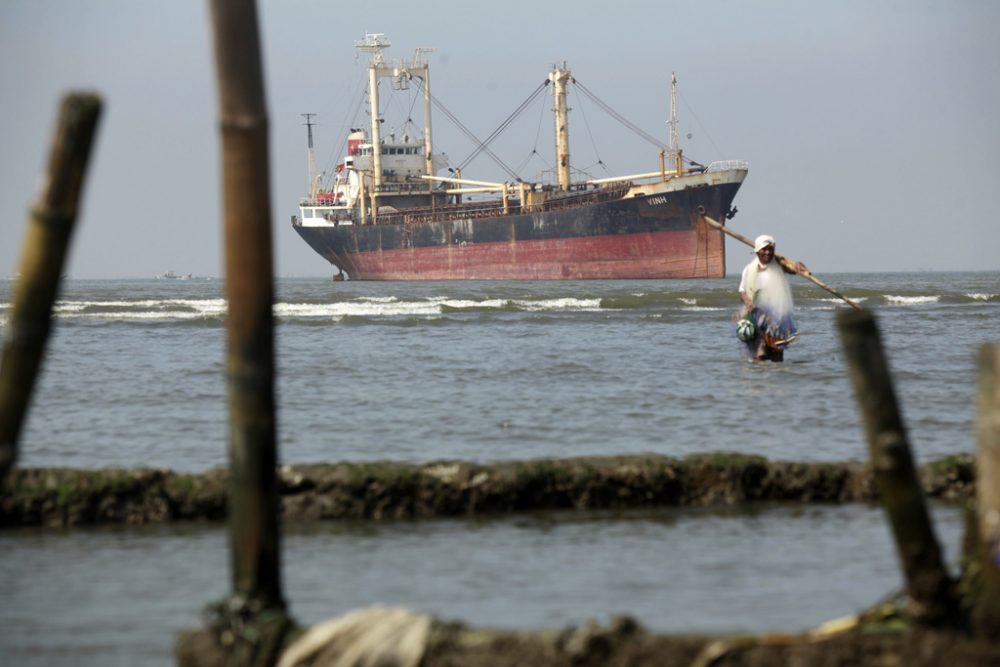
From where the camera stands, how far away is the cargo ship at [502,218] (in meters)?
58.7

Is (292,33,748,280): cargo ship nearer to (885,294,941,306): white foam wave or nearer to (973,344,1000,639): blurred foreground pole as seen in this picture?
(885,294,941,306): white foam wave

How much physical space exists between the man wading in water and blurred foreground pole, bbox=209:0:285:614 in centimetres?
808

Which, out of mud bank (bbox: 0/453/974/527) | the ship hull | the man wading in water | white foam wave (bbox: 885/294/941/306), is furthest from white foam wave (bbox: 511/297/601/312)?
mud bank (bbox: 0/453/974/527)

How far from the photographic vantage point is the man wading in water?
11.5 m

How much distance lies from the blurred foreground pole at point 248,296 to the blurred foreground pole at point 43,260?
36 cm

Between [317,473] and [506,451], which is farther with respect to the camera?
[506,451]

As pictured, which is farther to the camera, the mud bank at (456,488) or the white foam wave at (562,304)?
the white foam wave at (562,304)

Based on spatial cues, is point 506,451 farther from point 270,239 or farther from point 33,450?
point 270,239

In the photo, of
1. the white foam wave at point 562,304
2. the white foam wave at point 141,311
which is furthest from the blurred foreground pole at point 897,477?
the white foam wave at point 562,304

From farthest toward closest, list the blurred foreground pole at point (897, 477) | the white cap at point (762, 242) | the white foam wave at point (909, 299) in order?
the white foam wave at point (909, 299), the white cap at point (762, 242), the blurred foreground pole at point (897, 477)

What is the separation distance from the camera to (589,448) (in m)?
8.08

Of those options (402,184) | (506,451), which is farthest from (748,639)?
(402,184)

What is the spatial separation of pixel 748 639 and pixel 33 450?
6038 mm

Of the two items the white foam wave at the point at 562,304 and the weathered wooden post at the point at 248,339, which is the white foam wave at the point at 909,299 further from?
the weathered wooden post at the point at 248,339
